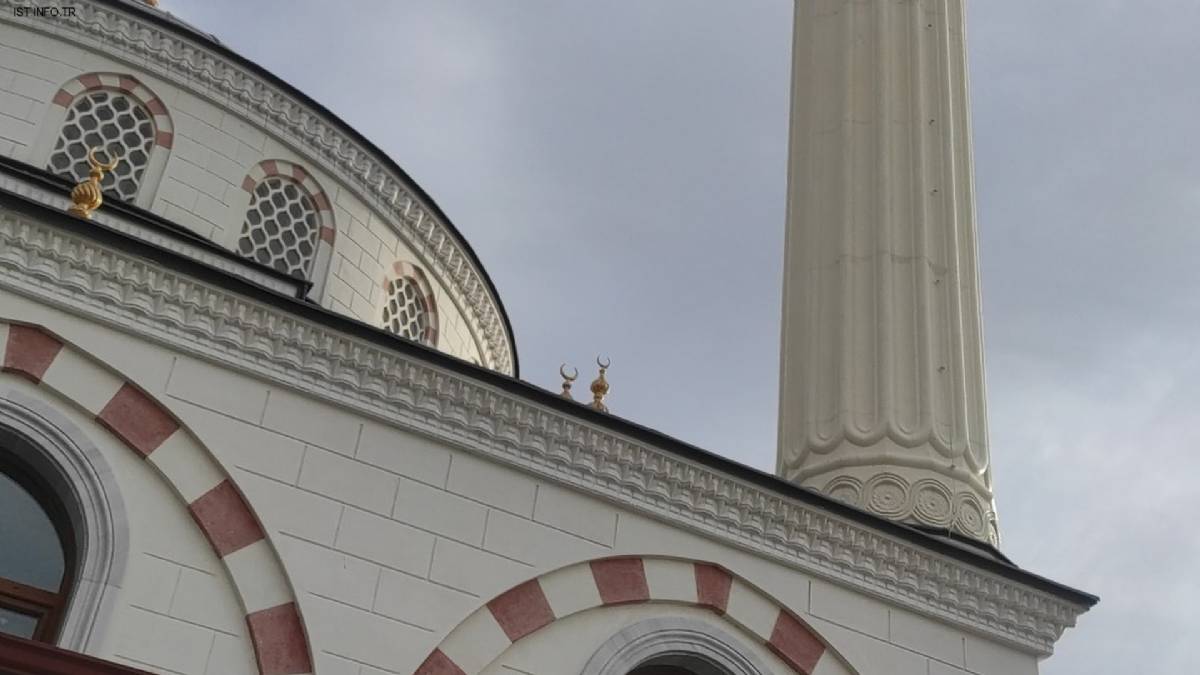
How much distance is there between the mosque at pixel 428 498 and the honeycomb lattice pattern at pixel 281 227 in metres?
1.31

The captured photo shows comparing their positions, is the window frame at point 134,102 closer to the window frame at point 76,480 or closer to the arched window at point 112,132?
the arched window at point 112,132

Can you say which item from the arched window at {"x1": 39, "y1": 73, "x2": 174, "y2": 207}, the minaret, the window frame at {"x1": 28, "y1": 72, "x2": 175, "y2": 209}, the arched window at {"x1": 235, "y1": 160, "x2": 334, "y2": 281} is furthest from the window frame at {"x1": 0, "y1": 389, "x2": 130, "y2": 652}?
the arched window at {"x1": 235, "y1": 160, "x2": 334, "y2": 281}

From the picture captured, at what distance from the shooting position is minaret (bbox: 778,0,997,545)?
9414mm

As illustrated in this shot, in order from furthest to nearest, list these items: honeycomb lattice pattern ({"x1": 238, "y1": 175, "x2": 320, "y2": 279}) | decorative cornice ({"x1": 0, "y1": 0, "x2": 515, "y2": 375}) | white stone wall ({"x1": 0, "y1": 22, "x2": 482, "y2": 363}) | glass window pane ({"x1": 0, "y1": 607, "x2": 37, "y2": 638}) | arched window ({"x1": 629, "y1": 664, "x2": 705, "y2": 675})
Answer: decorative cornice ({"x1": 0, "y1": 0, "x2": 515, "y2": 375})
honeycomb lattice pattern ({"x1": 238, "y1": 175, "x2": 320, "y2": 279})
white stone wall ({"x1": 0, "y1": 22, "x2": 482, "y2": 363})
arched window ({"x1": 629, "y1": 664, "x2": 705, "y2": 675})
glass window pane ({"x1": 0, "y1": 607, "x2": 37, "y2": 638})

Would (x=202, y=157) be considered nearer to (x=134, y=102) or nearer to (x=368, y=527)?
(x=134, y=102)

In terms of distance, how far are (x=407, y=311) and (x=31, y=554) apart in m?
6.82

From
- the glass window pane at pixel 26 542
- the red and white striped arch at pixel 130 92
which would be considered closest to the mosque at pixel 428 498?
the glass window pane at pixel 26 542

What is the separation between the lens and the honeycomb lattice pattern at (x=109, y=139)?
11.2 m

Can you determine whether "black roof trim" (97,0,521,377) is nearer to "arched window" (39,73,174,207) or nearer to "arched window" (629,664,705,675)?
"arched window" (39,73,174,207)

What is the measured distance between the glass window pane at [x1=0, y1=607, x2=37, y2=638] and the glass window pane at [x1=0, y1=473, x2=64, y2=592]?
14cm

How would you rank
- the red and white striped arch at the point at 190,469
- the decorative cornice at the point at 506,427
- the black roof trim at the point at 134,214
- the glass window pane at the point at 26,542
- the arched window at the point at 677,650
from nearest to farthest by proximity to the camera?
1. the glass window pane at the point at 26,542
2. the red and white striped arch at the point at 190,469
3. the decorative cornice at the point at 506,427
4. the arched window at the point at 677,650
5. the black roof trim at the point at 134,214

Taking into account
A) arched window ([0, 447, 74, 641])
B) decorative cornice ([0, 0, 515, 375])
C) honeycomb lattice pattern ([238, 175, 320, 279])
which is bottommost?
arched window ([0, 447, 74, 641])

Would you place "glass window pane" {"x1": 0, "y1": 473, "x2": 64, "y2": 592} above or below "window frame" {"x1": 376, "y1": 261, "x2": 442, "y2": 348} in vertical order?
below

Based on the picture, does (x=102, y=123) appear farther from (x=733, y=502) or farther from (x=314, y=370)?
(x=733, y=502)
